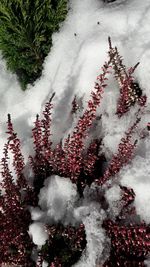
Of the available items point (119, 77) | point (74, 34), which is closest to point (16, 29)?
point (74, 34)

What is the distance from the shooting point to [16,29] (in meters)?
4.52

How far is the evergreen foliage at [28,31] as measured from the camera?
445cm

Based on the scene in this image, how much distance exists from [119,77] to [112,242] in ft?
6.15

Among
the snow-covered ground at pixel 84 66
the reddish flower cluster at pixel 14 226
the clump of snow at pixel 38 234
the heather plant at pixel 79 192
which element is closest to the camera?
the heather plant at pixel 79 192

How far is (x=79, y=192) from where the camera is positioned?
4.09 meters

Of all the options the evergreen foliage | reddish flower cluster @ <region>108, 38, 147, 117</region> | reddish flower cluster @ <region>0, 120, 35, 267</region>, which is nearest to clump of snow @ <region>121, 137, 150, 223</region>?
reddish flower cluster @ <region>108, 38, 147, 117</region>

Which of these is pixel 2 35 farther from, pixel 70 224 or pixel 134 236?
pixel 134 236

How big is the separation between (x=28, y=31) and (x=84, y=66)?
0.89 m

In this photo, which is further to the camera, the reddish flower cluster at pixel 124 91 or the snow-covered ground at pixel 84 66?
the snow-covered ground at pixel 84 66

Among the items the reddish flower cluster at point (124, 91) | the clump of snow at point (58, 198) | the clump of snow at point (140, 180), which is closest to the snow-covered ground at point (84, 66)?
the clump of snow at point (58, 198)

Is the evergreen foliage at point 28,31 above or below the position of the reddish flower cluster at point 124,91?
above

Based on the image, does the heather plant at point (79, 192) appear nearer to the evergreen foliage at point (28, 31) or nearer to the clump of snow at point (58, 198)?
the clump of snow at point (58, 198)

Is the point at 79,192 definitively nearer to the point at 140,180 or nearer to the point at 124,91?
the point at 140,180

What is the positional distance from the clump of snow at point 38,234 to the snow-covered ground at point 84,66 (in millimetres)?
407
